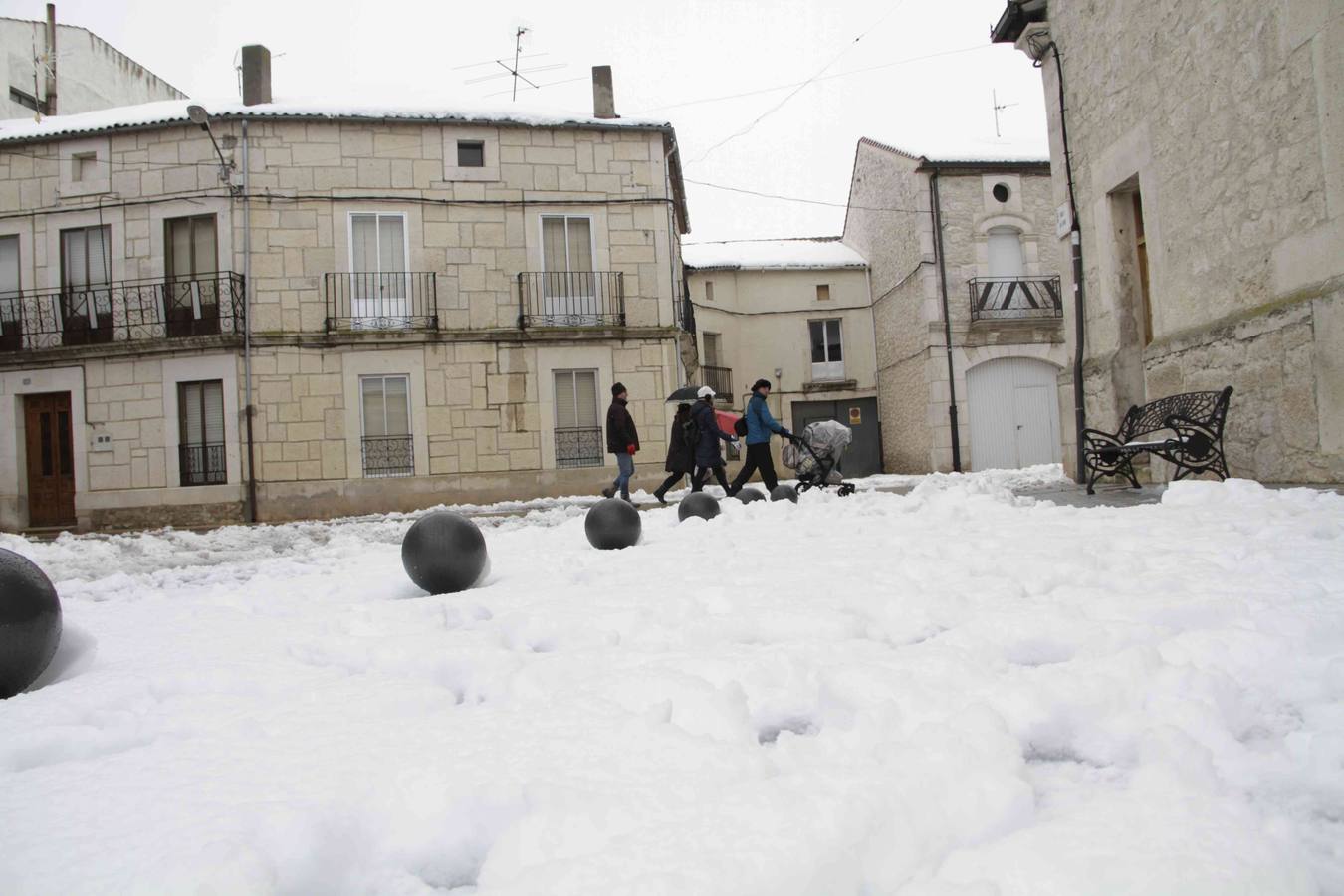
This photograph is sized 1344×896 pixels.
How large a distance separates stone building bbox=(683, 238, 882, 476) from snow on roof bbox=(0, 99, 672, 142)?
374 inches

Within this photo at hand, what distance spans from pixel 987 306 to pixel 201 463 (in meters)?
18.0

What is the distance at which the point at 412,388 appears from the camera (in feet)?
50.4

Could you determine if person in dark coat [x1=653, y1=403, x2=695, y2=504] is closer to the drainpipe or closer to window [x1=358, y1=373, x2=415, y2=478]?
window [x1=358, y1=373, x2=415, y2=478]

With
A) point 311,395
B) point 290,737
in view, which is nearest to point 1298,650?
point 290,737

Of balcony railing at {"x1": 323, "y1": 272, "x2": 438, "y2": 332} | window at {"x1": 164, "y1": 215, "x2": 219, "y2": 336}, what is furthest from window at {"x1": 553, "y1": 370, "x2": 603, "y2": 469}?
window at {"x1": 164, "y1": 215, "x2": 219, "y2": 336}

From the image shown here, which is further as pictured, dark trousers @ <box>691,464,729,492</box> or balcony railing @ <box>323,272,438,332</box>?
balcony railing @ <box>323,272,438,332</box>

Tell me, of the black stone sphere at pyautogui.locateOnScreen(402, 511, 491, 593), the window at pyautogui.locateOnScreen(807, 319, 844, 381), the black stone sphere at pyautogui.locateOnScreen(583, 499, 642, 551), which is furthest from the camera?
the window at pyautogui.locateOnScreen(807, 319, 844, 381)

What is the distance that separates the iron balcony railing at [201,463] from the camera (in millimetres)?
15320

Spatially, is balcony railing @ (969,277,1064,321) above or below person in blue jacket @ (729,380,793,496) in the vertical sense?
above

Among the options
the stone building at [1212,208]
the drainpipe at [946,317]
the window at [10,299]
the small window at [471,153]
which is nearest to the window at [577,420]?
the small window at [471,153]

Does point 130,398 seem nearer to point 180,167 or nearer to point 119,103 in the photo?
point 180,167

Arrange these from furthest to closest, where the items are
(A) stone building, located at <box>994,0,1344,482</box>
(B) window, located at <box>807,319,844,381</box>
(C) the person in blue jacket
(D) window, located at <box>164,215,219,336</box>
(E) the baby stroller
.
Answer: (B) window, located at <box>807,319,844,381</box>, (D) window, located at <box>164,215,219,336</box>, (E) the baby stroller, (C) the person in blue jacket, (A) stone building, located at <box>994,0,1344,482</box>

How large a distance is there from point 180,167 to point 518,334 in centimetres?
702

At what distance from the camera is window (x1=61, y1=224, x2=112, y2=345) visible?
1555cm
